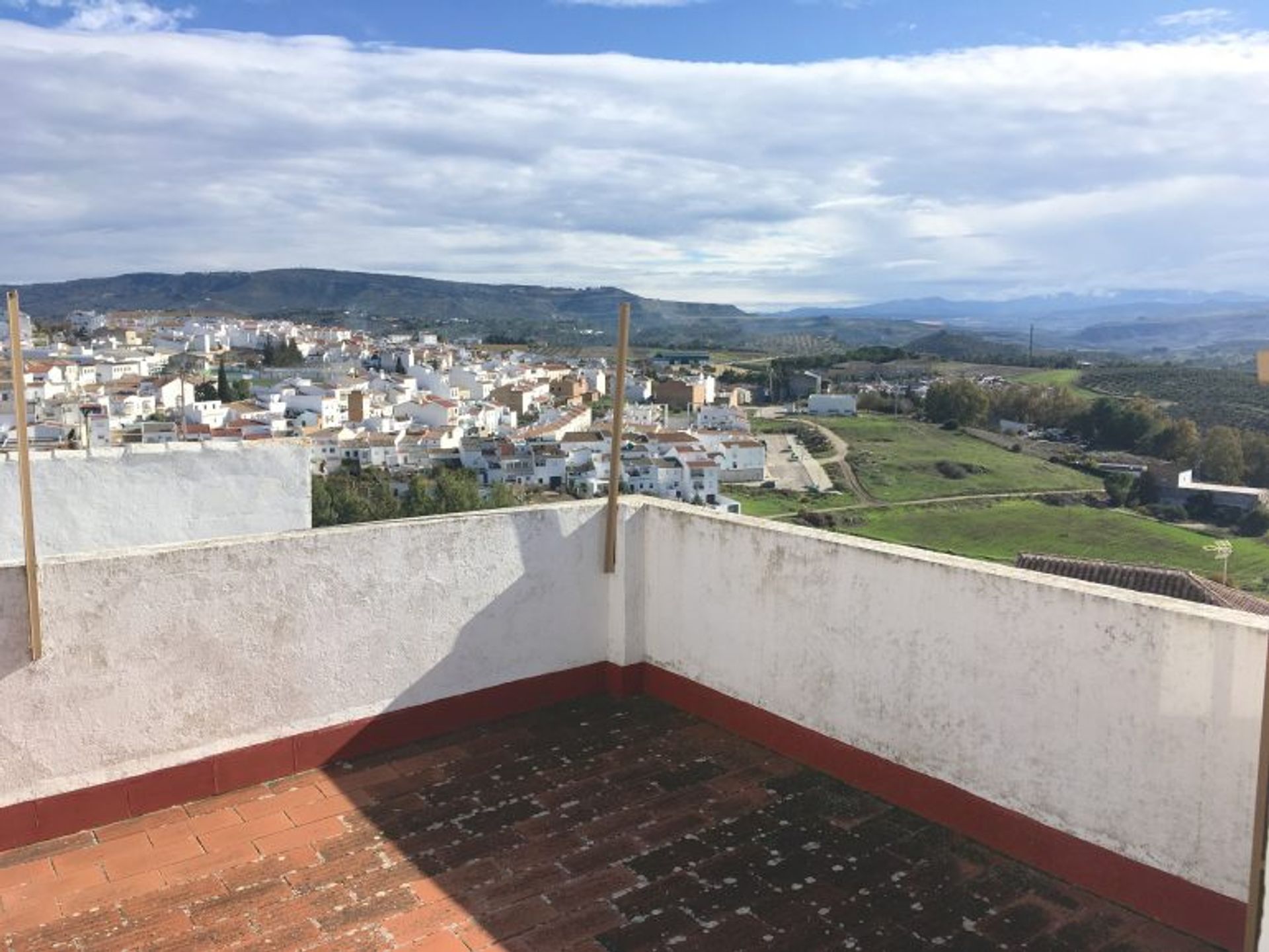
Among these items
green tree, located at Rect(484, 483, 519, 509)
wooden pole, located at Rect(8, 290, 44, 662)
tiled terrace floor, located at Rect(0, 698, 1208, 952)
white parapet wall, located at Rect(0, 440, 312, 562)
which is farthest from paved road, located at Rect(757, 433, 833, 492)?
wooden pole, located at Rect(8, 290, 44, 662)

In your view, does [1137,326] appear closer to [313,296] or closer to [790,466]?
[790,466]

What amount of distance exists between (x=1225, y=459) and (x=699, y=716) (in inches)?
296

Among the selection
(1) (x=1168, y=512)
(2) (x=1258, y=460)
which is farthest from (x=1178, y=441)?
(2) (x=1258, y=460)

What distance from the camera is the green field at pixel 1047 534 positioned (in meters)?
24.9

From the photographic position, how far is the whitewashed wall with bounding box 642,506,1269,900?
2.46m

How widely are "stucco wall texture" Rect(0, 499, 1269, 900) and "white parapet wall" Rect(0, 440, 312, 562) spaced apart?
0.99 metres

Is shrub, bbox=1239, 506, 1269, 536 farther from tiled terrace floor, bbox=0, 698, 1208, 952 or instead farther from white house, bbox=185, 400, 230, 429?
white house, bbox=185, 400, 230, 429

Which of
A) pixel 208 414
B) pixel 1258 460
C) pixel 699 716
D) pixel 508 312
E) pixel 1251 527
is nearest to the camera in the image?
pixel 699 716

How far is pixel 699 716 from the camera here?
4.04 metres

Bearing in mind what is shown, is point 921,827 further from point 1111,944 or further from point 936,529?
point 936,529

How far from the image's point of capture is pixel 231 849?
2943mm

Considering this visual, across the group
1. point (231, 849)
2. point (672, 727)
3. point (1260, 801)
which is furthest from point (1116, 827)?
point (231, 849)

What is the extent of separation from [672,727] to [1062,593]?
174 cm

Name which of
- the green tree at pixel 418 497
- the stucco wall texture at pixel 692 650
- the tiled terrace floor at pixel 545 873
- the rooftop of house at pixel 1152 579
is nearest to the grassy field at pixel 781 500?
the green tree at pixel 418 497
